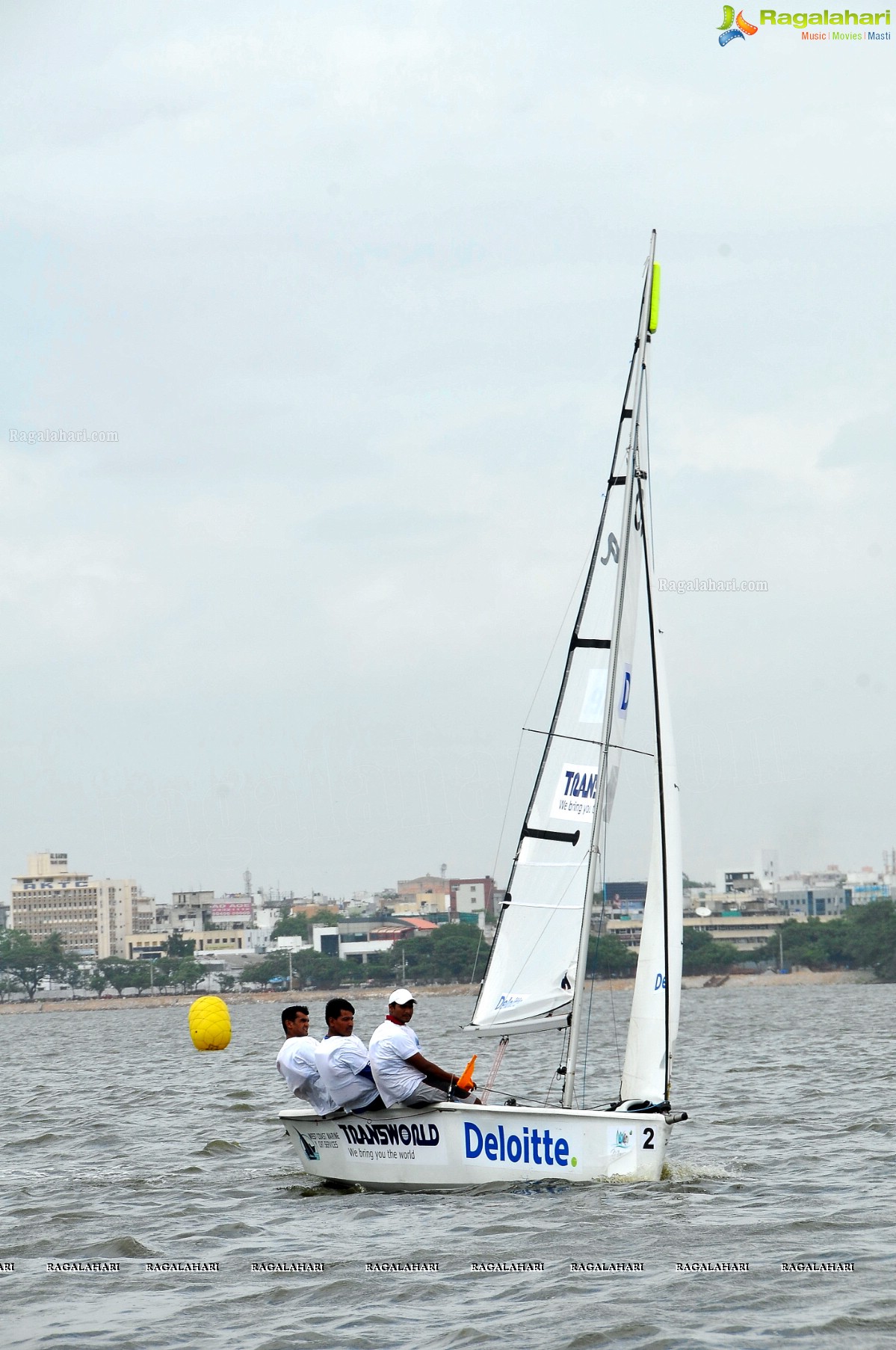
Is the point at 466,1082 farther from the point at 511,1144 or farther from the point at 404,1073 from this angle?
the point at 511,1144

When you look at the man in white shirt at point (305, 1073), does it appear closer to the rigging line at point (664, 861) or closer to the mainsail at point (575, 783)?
the mainsail at point (575, 783)

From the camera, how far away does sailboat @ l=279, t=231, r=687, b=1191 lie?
1472 centimetres

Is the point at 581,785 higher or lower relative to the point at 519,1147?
higher

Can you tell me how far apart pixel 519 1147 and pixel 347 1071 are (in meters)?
1.77

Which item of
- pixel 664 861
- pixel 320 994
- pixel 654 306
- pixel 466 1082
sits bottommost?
pixel 320 994

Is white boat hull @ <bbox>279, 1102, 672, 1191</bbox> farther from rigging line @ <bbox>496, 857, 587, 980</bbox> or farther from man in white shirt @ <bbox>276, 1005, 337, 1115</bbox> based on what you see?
rigging line @ <bbox>496, 857, 587, 980</bbox>

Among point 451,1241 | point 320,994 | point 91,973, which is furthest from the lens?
point 91,973

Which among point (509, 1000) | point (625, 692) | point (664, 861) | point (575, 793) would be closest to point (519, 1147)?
point (509, 1000)

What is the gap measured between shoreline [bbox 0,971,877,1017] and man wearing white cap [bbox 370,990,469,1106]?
447ft

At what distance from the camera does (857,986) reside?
14325cm

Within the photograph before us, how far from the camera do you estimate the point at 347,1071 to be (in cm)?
1530

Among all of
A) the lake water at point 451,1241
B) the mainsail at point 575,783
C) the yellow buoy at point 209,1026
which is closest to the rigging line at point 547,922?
the mainsail at point 575,783

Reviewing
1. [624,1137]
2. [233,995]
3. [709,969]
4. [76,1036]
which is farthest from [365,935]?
[624,1137]

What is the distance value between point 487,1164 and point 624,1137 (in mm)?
1269
